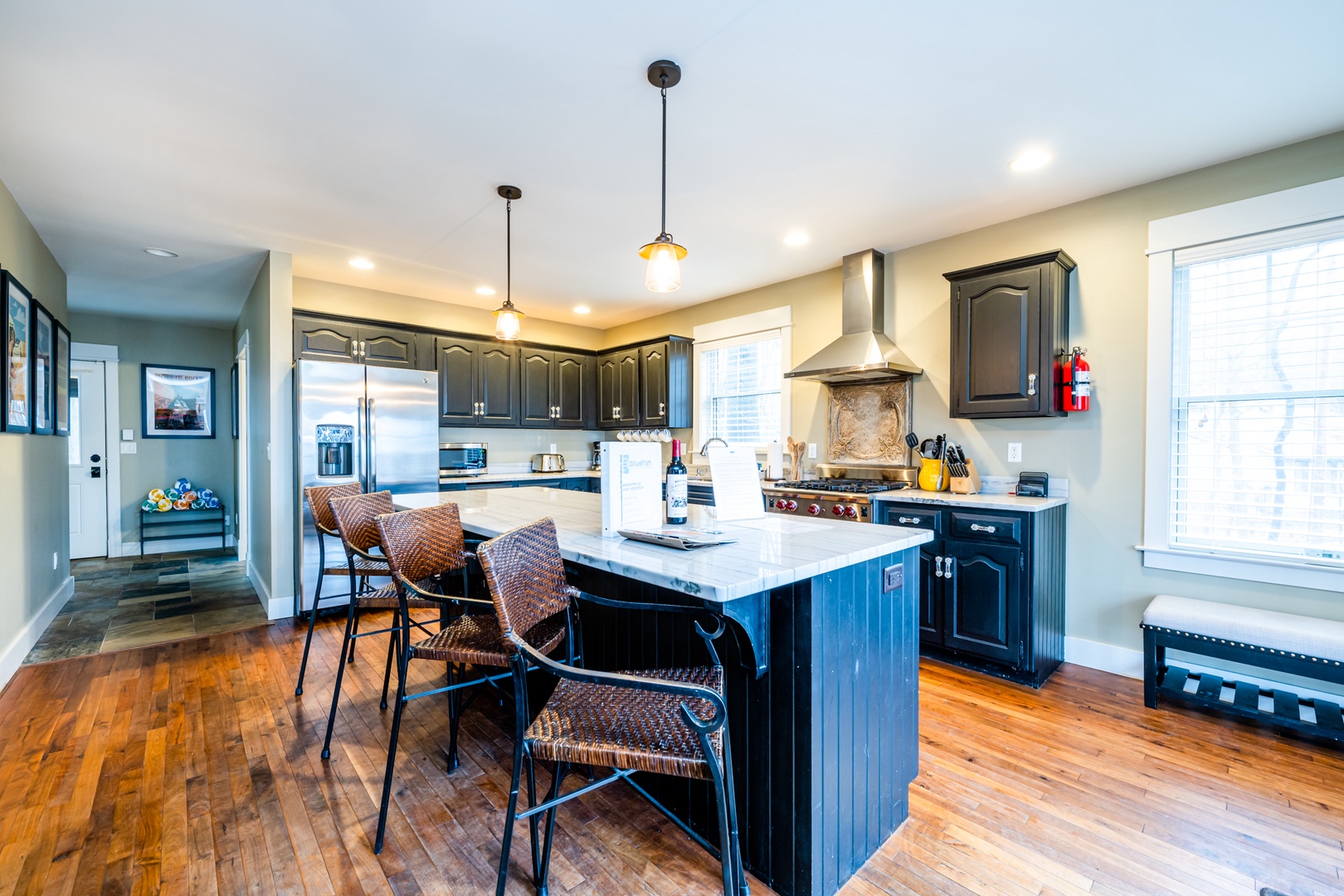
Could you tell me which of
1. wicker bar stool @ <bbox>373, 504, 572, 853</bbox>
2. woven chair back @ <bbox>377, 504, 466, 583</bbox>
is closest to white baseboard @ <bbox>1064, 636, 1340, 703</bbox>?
wicker bar stool @ <bbox>373, 504, 572, 853</bbox>

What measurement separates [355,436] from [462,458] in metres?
1.31

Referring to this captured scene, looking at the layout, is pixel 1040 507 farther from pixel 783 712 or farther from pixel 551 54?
pixel 551 54

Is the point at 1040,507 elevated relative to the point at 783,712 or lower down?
elevated

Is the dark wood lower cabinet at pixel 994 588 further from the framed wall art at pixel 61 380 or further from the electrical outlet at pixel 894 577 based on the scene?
the framed wall art at pixel 61 380

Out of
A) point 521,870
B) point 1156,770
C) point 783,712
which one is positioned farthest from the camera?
point 1156,770

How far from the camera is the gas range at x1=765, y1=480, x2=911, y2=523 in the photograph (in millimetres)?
3457

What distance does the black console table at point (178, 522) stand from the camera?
6195 mm

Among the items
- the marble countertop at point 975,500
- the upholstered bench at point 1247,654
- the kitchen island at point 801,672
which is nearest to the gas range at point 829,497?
the marble countertop at point 975,500

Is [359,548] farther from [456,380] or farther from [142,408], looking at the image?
[142,408]

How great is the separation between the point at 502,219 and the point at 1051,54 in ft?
9.10

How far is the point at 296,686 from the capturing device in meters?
2.87

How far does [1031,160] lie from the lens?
273 cm

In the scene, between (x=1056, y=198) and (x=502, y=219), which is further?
(x=502, y=219)

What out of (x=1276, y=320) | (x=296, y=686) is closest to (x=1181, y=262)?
(x=1276, y=320)
